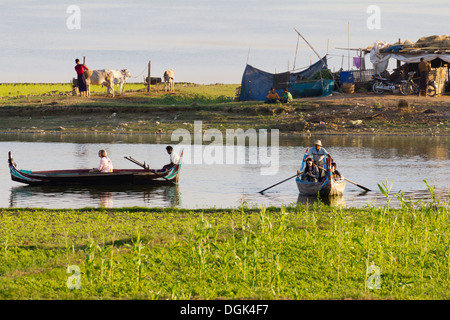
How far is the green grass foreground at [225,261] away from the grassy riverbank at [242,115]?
28.4 m

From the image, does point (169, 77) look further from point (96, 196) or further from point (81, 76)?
point (96, 196)

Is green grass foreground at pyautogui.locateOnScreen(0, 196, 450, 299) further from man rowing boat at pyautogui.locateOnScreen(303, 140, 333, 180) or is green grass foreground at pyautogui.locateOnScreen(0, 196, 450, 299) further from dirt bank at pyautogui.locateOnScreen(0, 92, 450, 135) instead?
dirt bank at pyautogui.locateOnScreen(0, 92, 450, 135)

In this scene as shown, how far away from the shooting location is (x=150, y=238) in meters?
12.1

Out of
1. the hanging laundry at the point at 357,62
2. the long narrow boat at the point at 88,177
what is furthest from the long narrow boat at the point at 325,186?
the hanging laundry at the point at 357,62

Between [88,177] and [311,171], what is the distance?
276 inches

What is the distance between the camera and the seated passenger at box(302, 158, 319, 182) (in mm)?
19344

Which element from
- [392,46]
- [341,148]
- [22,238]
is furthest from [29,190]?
[392,46]

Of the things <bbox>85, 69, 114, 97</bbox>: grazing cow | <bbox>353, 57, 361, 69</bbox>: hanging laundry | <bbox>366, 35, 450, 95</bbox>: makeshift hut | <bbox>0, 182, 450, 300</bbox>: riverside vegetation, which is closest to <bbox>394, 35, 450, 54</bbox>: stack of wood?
<bbox>366, 35, 450, 95</bbox>: makeshift hut

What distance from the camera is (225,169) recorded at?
2716 cm

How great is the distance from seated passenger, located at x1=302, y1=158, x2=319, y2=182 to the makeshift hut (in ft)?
93.0

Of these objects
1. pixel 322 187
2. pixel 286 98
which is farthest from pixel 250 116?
pixel 322 187

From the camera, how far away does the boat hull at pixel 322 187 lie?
62.7 feet
